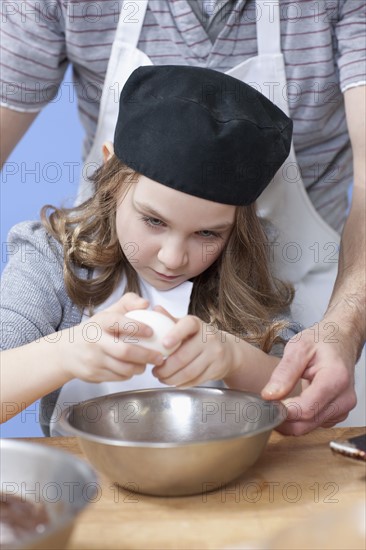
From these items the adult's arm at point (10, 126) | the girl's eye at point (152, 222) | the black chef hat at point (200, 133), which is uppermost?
the black chef hat at point (200, 133)

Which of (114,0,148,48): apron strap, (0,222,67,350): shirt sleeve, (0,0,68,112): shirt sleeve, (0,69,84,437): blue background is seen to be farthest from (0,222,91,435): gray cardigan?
(0,69,84,437): blue background

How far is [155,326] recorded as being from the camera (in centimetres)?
98

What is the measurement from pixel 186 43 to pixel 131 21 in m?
0.10

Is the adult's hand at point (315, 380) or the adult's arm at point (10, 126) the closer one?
the adult's hand at point (315, 380)

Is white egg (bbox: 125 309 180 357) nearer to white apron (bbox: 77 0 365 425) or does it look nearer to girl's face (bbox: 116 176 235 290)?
girl's face (bbox: 116 176 235 290)

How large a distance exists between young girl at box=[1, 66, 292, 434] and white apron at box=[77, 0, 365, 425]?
127 millimetres

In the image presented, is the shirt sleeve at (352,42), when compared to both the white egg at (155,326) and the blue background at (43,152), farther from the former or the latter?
the blue background at (43,152)

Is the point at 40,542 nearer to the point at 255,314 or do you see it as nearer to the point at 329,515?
the point at 329,515

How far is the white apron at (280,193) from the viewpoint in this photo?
1.48 meters

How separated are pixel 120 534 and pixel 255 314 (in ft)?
2.15

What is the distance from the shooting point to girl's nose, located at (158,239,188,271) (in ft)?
4.06

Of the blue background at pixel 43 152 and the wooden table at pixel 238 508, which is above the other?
the wooden table at pixel 238 508

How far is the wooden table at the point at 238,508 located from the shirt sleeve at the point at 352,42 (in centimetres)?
71

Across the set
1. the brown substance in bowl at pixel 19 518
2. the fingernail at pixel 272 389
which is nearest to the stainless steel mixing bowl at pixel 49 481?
the brown substance in bowl at pixel 19 518
